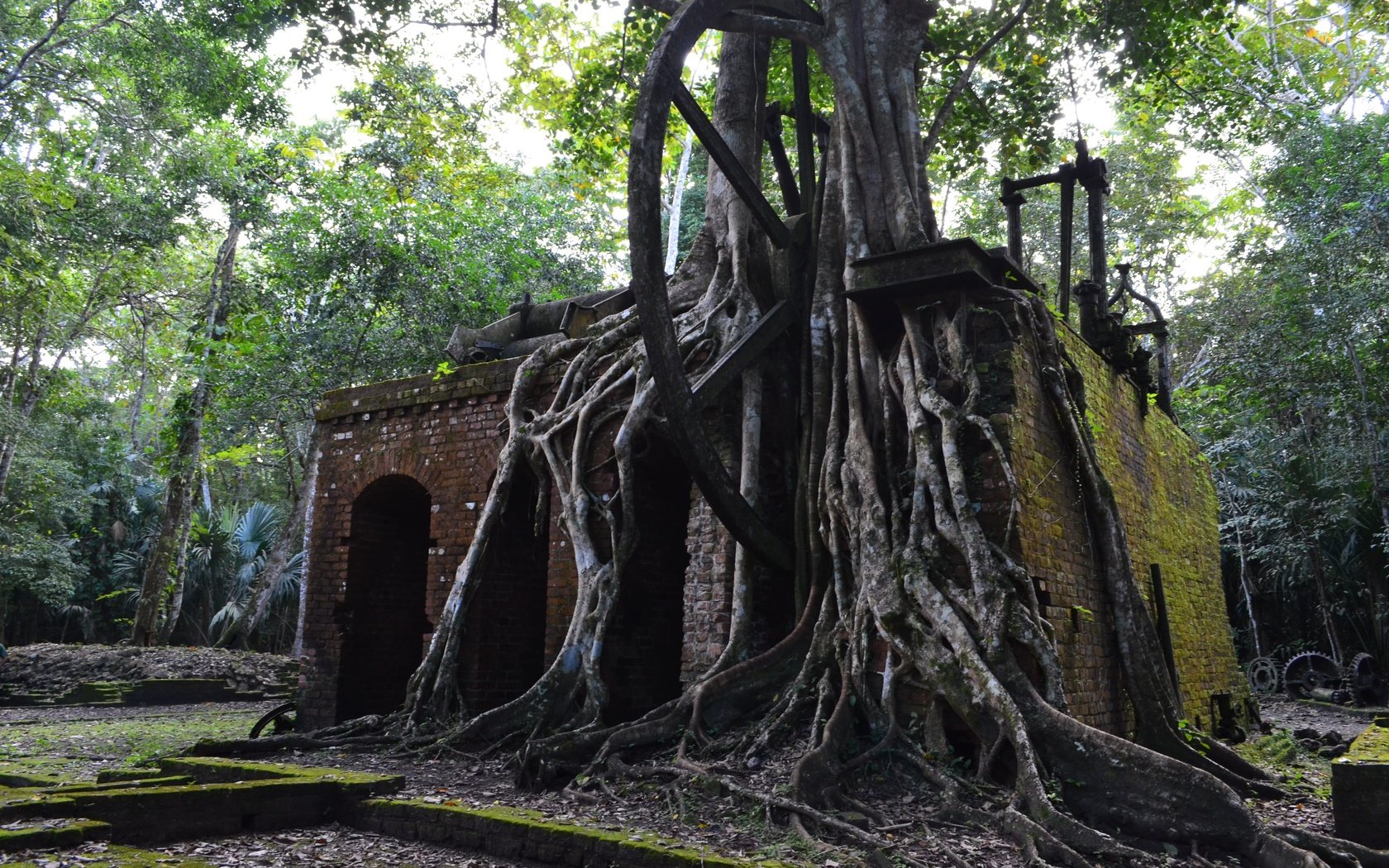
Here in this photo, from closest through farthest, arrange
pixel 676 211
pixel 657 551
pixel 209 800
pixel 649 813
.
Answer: pixel 209 800, pixel 649 813, pixel 657 551, pixel 676 211

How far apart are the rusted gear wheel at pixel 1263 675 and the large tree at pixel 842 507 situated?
473 inches

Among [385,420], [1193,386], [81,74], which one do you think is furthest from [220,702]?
[1193,386]

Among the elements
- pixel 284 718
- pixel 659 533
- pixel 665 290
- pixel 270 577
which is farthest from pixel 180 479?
pixel 665 290

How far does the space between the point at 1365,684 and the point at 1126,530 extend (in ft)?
34.6

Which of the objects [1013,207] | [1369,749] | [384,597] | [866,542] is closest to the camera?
[1369,749]

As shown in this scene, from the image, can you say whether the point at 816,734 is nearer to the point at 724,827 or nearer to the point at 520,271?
the point at 724,827

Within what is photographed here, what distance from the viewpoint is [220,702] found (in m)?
15.3

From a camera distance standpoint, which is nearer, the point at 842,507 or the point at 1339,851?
the point at 1339,851

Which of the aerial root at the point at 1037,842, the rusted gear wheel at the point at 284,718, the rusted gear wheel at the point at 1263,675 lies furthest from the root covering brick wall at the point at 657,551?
the rusted gear wheel at the point at 1263,675

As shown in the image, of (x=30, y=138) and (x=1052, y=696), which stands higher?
A: (x=30, y=138)

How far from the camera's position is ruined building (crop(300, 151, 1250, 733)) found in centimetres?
634

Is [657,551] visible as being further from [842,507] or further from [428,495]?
[428,495]

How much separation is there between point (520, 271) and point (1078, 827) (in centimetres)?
1390

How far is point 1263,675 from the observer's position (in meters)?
17.6
